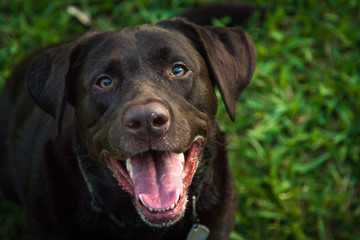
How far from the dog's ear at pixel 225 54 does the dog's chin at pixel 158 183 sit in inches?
14.1

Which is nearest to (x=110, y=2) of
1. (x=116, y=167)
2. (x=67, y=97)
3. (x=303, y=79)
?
(x=303, y=79)

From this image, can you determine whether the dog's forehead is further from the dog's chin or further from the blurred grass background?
the blurred grass background

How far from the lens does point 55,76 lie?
2.80 meters

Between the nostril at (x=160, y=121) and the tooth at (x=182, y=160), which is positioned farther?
the tooth at (x=182, y=160)

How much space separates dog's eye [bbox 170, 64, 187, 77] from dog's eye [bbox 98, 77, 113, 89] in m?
0.33

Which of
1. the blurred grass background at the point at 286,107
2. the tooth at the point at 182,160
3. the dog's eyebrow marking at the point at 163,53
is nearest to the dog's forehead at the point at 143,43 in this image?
the dog's eyebrow marking at the point at 163,53

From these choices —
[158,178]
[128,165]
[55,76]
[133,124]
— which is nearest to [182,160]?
[158,178]

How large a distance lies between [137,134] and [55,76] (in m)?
0.67

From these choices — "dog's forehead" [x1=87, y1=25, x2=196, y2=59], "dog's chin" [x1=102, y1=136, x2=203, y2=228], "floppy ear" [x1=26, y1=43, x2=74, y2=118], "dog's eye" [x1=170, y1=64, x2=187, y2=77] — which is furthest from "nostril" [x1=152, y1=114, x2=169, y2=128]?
"floppy ear" [x1=26, y1=43, x2=74, y2=118]

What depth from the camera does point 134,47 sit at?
277cm

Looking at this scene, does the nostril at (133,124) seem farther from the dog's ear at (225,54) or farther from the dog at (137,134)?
the dog's ear at (225,54)

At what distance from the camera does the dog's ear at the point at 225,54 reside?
110 inches

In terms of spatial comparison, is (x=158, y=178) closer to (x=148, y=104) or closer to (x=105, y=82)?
(x=148, y=104)

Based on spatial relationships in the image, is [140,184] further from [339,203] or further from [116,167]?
[339,203]
